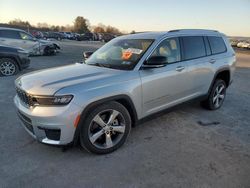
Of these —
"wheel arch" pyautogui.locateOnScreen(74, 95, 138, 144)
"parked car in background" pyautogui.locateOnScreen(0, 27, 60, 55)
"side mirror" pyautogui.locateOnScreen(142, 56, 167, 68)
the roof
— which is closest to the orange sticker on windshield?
"side mirror" pyautogui.locateOnScreen(142, 56, 167, 68)

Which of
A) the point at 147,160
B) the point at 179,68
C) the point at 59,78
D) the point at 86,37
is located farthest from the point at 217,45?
the point at 86,37

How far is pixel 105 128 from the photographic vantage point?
3508 mm

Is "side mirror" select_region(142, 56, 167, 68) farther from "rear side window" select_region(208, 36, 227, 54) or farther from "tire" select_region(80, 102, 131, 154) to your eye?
"rear side window" select_region(208, 36, 227, 54)

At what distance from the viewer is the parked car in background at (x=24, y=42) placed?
43.6 feet

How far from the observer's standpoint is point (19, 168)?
319 centimetres

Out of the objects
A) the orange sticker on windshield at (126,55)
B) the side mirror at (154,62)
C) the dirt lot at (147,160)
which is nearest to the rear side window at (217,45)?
the dirt lot at (147,160)

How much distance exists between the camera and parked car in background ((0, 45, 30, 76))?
8.91m

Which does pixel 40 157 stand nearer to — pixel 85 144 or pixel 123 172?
pixel 85 144

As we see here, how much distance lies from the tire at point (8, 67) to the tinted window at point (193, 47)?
22.8 ft

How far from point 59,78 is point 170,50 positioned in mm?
2028

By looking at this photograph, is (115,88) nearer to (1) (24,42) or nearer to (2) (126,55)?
(2) (126,55)

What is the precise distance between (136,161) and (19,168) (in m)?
1.56

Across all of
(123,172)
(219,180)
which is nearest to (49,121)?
(123,172)

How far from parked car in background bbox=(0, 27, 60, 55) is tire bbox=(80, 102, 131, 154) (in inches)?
423
